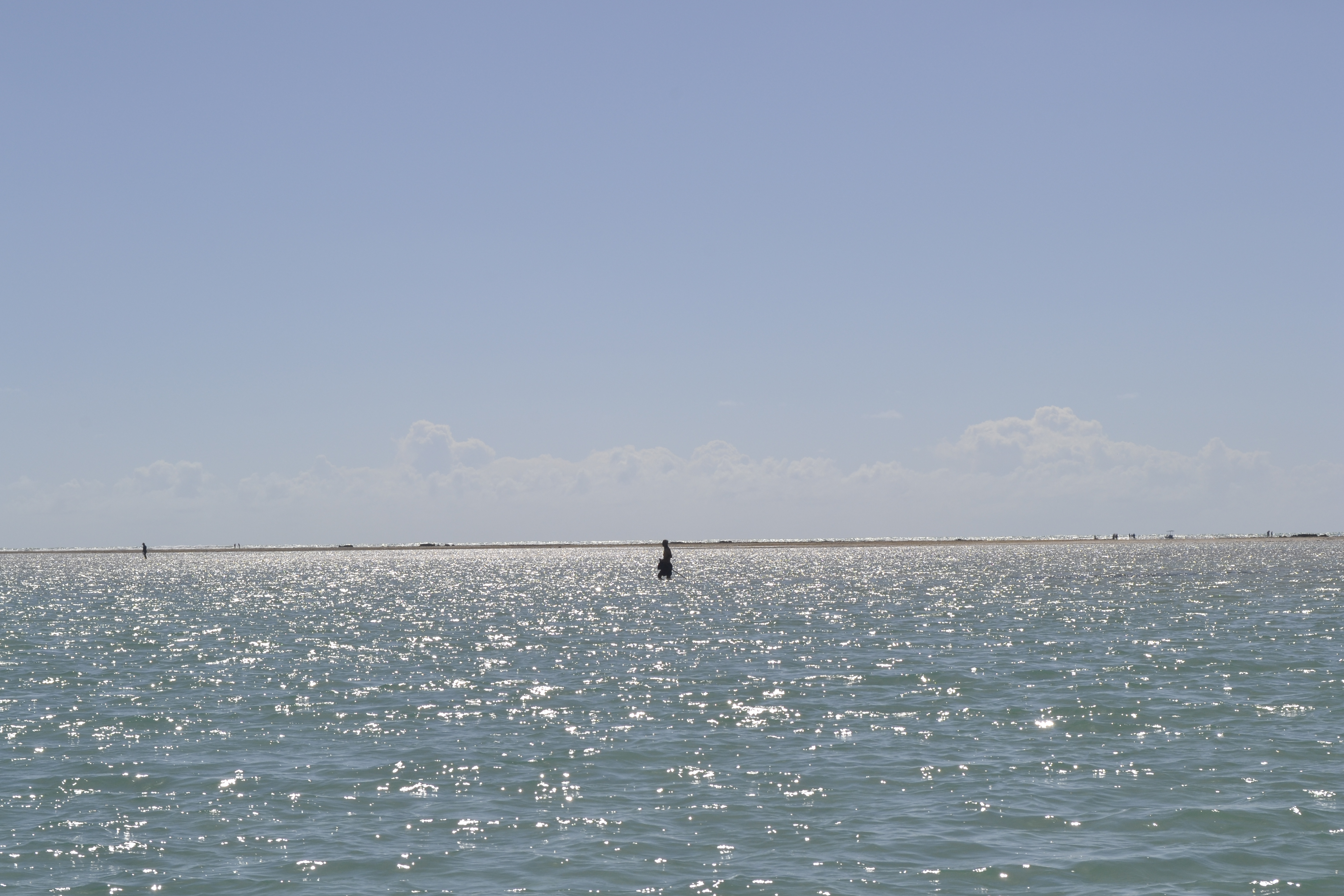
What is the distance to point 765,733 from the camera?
2356 cm

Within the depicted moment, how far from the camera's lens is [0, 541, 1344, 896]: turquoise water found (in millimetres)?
14789

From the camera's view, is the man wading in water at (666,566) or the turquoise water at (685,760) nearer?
the turquoise water at (685,760)

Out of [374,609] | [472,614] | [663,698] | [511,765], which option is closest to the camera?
[511,765]

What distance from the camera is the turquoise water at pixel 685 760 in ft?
48.5

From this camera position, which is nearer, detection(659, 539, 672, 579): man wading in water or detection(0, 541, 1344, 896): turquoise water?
detection(0, 541, 1344, 896): turquoise water

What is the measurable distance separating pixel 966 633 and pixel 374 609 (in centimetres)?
3791

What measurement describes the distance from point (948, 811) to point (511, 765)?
26.1 feet

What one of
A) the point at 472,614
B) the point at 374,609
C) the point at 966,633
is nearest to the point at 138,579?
the point at 374,609

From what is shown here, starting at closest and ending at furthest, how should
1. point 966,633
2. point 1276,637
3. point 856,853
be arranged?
point 856,853, point 1276,637, point 966,633

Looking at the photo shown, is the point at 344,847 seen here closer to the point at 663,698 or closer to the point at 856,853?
the point at 856,853

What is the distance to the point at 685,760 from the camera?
21.1 meters

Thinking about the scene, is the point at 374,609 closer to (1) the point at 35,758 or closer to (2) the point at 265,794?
(1) the point at 35,758

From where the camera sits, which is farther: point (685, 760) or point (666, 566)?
point (666, 566)

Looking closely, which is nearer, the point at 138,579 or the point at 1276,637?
the point at 1276,637
